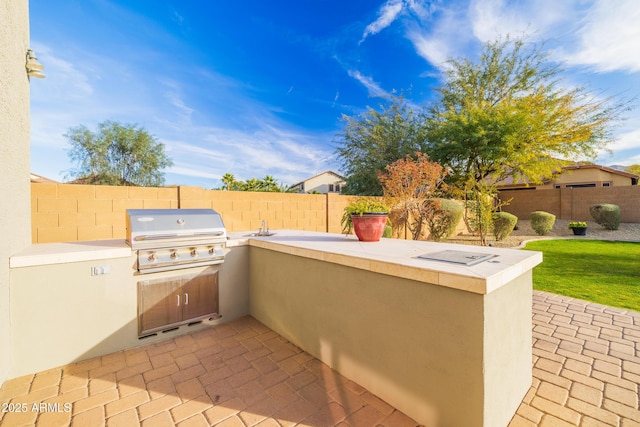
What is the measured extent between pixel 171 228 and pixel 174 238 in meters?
0.11

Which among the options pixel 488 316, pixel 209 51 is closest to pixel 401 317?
pixel 488 316

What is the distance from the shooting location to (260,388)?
207 centimetres

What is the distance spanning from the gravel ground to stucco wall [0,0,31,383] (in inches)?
409

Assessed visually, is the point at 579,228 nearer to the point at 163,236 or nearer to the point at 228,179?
the point at 163,236

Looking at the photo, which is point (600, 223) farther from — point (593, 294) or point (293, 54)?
point (293, 54)

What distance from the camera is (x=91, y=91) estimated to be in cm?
859

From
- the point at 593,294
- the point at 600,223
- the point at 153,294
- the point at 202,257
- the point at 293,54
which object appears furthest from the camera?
the point at 600,223

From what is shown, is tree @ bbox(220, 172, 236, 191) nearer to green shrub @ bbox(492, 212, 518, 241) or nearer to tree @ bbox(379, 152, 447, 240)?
tree @ bbox(379, 152, 447, 240)

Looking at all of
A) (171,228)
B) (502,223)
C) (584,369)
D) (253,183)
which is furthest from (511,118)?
(253,183)

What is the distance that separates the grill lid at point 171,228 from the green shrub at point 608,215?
52.1 feet

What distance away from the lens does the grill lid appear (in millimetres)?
2635

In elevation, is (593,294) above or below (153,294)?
below

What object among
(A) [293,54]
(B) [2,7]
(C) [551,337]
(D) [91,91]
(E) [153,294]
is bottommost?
(C) [551,337]

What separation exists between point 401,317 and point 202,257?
2264 millimetres
